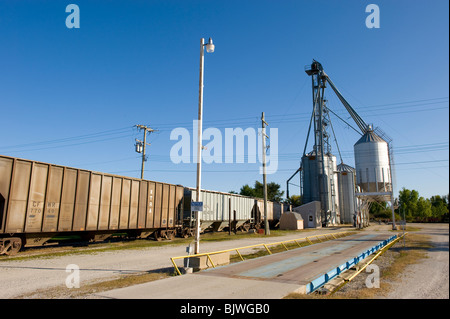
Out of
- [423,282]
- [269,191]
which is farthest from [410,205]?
[269,191]

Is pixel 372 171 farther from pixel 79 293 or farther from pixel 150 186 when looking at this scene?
pixel 79 293

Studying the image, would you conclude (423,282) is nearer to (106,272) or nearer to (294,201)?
(106,272)

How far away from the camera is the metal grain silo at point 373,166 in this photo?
142 ft

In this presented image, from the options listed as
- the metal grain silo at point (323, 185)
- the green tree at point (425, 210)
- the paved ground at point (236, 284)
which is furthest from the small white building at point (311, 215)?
the paved ground at point (236, 284)

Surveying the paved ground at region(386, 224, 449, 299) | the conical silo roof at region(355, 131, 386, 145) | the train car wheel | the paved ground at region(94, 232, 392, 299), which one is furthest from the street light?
the conical silo roof at region(355, 131, 386, 145)

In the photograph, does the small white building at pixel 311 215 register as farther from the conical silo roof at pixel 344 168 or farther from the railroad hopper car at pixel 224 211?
the conical silo roof at pixel 344 168

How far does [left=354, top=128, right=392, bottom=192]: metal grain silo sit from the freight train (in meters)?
27.8

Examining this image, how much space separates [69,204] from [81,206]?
2.59 ft

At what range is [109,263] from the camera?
1346 centimetres

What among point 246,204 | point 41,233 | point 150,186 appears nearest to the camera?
point 41,233

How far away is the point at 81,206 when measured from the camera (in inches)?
691

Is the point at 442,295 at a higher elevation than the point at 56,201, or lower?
lower
